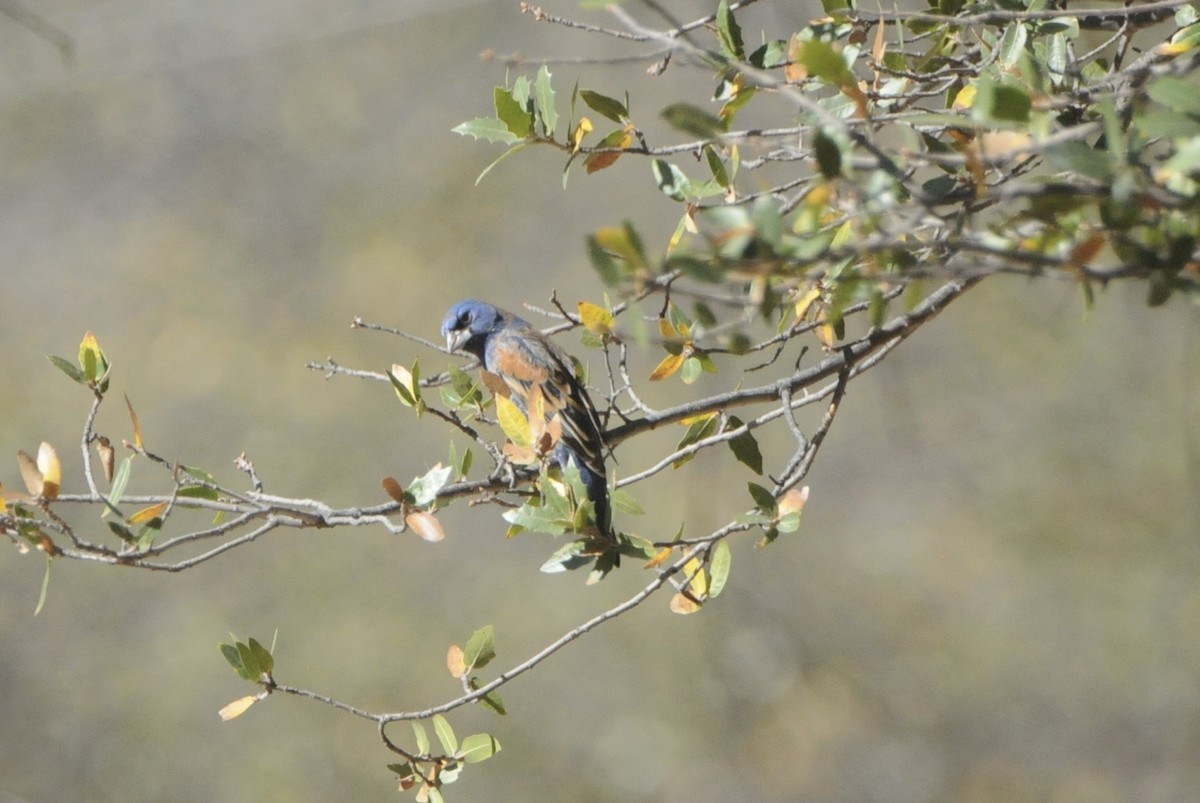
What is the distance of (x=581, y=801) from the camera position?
10406 millimetres

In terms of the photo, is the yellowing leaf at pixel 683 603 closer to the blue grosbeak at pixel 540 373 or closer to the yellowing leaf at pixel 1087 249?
the blue grosbeak at pixel 540 373

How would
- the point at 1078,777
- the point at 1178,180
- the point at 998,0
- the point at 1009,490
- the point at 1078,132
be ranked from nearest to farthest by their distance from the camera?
the point at 1078,132
the point at 1178,180
the point at 998,0
the point at 1078,777
the point at 1009,490

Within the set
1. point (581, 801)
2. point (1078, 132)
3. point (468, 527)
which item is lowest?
point (581, 801)

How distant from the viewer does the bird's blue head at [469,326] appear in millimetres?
Answer: 5355

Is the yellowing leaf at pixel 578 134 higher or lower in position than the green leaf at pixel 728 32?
lower

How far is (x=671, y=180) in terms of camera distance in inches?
117

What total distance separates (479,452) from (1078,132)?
5.63m

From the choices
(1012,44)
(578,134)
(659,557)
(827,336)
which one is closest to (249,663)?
(659,557)

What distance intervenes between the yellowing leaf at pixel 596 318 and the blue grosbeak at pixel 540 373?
19cm

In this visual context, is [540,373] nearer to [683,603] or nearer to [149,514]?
[683,603]

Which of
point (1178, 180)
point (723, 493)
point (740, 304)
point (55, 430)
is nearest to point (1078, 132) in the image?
point (1178, 180)

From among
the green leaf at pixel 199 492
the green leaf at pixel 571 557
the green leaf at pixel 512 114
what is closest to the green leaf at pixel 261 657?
the green leaf at pixel 199 492

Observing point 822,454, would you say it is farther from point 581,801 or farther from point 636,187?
point 581,801

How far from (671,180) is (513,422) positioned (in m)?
0.74
